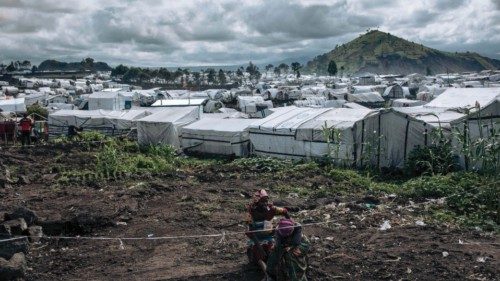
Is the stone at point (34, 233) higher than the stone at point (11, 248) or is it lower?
lower

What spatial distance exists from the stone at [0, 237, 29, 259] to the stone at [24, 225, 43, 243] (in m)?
1.12

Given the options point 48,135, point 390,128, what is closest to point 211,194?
point 390,128

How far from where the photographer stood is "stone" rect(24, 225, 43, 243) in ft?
34.1

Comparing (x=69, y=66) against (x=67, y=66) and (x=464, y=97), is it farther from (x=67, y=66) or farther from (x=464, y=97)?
(x=464, y=97)

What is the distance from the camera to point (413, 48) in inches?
7859

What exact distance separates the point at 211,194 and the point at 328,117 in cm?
864

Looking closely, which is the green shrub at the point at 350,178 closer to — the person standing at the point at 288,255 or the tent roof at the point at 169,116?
the person standing at the point at 288,255

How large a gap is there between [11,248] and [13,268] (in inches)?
35.1

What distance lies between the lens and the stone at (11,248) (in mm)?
8922

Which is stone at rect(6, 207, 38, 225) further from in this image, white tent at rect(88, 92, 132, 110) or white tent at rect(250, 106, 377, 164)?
white tent at rect(88, 92, 132, 110)

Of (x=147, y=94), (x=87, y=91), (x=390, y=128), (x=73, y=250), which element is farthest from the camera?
(x=87, y=91)

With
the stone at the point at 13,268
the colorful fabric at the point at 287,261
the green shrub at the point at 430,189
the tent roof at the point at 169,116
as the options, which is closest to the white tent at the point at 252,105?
the tent roof at the point at 169,116

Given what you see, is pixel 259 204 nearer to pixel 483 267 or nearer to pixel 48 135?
pixel 483 267

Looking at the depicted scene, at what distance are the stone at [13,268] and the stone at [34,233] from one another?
1754 millimetres
